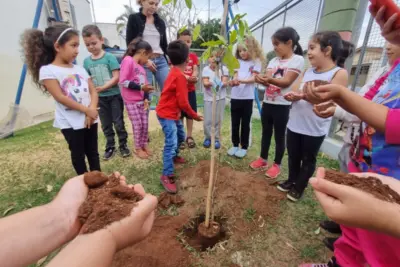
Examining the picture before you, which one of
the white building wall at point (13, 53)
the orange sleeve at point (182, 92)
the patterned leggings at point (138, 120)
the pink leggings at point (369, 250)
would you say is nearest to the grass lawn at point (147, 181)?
the patterned leggings at point (138, 120)

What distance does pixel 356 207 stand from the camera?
0.67 meters

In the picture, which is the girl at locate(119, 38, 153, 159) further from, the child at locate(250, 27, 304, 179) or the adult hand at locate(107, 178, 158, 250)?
the adult hand at locate(107, 178, 158, 250)

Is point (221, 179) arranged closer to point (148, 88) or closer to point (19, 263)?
point (148, 88)

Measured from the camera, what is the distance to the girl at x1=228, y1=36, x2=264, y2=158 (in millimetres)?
→ 3281

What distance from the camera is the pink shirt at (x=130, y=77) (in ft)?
10.2

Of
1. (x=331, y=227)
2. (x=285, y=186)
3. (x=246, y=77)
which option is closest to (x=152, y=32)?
(x=246, y=77)

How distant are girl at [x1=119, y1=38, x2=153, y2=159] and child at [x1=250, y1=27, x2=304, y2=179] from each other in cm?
170

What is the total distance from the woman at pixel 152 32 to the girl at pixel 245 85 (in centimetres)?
127

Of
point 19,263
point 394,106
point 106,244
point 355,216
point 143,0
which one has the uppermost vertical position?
point 143,0

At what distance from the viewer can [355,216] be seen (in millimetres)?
672

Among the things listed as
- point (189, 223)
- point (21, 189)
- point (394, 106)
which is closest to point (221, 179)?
point (189, 223)

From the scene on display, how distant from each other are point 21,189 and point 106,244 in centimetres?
271

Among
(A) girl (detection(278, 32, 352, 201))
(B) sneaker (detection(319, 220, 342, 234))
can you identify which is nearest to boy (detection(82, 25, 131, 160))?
(A) girl (detection(278, 32, 352, 201))

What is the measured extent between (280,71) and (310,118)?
74 cm
